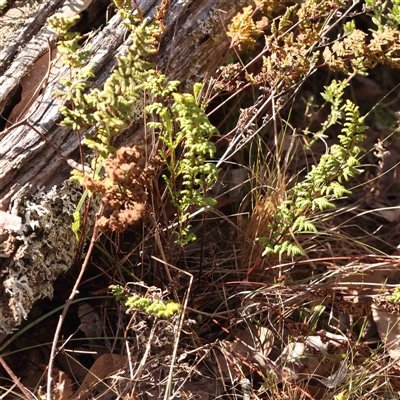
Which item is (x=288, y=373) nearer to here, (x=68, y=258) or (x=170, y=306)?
(x=170, y=306)

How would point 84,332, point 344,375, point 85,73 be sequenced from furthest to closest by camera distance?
point 84,332, point 344,375, point 85,73

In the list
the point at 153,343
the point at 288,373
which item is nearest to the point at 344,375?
the point at 288,373

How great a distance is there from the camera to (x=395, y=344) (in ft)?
7.71

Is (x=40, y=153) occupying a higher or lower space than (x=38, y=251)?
higher

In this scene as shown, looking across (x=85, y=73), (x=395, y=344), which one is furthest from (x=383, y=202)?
(x=85, y=73)

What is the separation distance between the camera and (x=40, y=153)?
204 cm

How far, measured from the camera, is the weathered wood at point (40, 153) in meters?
1.94

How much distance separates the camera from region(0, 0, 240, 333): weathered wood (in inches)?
76.5

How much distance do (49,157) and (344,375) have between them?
4.98ft

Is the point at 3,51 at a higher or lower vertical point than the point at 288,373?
higher

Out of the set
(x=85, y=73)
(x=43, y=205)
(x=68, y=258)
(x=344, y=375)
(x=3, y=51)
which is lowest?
(x=344, y=375)

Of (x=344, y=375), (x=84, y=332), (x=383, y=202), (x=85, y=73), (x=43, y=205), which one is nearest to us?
(x=85, y=73)

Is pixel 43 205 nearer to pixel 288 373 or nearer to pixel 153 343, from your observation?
pixel 153 343

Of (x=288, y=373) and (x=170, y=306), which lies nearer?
(x=170, y=306)
